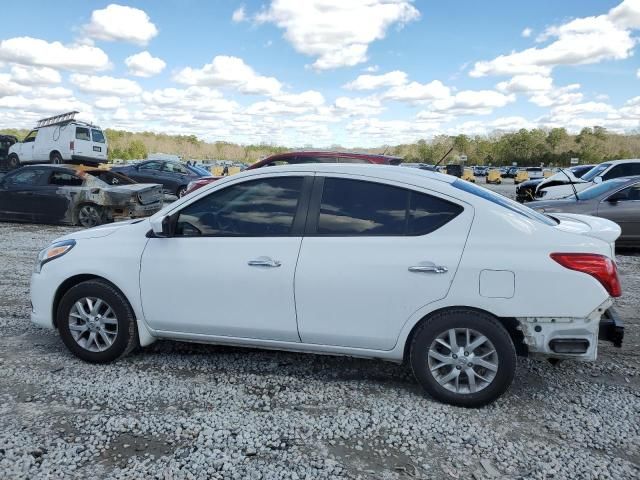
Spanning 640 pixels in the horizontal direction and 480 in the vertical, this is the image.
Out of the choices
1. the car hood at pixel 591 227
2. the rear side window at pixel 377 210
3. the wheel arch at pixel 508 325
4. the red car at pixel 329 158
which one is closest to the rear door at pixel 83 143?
the red car at pixel 329 158

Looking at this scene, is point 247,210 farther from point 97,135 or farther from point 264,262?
point 97,135

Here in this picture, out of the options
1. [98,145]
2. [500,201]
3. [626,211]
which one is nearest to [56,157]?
[98,145]

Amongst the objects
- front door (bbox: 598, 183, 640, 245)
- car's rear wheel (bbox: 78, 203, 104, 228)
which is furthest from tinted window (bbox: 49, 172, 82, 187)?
front door (bbox: 598, 183, 640, 245)

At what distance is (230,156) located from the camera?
134 meters

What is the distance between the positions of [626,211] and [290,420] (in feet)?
27.0

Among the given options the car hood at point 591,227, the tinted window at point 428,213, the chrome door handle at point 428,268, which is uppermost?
the tinted window at point 428,213

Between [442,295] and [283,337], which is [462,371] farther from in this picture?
[283,337]

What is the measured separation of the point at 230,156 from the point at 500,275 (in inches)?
5293

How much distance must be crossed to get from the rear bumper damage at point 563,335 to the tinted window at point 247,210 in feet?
5.78

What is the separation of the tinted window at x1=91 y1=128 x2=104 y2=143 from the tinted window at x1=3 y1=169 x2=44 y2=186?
1136cm

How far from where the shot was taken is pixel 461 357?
Answer: 3.41 metres

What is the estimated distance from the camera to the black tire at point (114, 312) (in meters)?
4.03

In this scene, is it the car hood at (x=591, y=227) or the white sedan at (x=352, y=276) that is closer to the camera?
the white sedan at (x=352, y=276)

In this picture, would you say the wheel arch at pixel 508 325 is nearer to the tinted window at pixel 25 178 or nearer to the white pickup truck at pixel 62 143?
the tinted window at pixel 25 178
